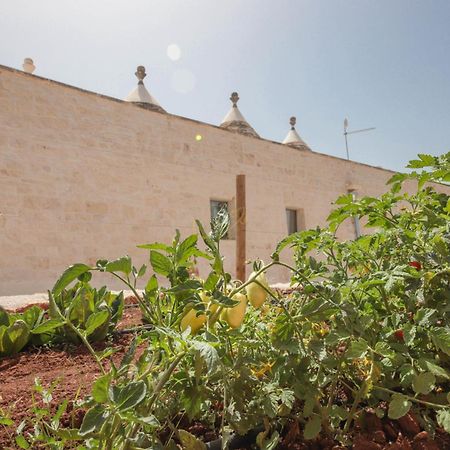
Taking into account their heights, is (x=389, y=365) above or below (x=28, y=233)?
below

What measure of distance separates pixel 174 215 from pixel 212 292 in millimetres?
8583

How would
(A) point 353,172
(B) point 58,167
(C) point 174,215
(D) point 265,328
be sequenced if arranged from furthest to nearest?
(A) point 353,172, (C) point 174,215, (B) point 58,167, (D) point 265,328

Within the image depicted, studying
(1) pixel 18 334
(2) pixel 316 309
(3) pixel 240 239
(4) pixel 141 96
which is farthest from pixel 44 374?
(4) pixel 141 96

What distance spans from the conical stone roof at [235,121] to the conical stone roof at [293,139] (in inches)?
64.1

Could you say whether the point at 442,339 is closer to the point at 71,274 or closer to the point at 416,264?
the point at 416,264

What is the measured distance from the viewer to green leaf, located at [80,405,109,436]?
0.51m

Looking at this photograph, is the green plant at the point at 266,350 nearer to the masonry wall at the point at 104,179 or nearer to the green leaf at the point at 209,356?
the green leaf at the point at 209,356

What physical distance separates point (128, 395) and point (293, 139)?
47.9 ft

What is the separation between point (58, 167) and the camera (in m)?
7.70

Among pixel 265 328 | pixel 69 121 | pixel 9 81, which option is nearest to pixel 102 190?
pixel 69 121

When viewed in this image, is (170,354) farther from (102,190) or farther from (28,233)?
(102,190)

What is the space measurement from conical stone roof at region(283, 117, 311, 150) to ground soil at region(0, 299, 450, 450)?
1293cm

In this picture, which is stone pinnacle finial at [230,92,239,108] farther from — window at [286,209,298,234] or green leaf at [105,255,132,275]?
green leaf at [105,255,132,275]

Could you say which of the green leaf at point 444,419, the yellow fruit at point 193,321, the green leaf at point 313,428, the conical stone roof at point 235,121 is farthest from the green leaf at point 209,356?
the conical stone roof at point 235,121
